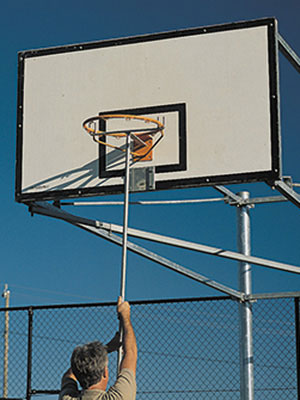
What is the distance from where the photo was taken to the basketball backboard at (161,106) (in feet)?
24.9

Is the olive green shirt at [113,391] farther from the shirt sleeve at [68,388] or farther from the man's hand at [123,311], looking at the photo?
the man's hand at [123,311]

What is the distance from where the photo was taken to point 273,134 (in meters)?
7.45

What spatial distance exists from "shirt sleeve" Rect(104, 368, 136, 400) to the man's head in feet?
0.35

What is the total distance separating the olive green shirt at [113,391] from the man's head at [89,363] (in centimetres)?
6

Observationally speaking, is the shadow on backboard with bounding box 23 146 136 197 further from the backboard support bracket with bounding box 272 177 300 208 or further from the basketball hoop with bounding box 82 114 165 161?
the backboard support bracket with bounding box 272 177 300 208

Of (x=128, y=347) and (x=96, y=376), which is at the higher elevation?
(x=128, y=347)

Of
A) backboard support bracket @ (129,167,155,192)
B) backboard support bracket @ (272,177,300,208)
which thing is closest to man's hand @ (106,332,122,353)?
backboard support bracket @ (129,167,155,192)

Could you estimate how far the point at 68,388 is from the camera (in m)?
4.80

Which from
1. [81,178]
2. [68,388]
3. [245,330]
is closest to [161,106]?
[81,178]

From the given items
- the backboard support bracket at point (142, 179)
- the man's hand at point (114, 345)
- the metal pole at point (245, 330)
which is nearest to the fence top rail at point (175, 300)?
the metal pole at point (245, 330)

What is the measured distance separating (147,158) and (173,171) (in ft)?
0.93

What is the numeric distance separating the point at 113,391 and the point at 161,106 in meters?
3.91

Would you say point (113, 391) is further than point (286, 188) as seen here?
No

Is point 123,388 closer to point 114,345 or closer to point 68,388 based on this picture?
point 68,388
